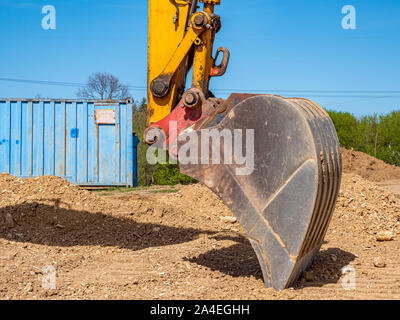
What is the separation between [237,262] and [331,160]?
1711 millimetres

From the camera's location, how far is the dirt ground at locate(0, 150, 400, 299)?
12.1ft

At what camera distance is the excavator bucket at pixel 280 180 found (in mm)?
3248

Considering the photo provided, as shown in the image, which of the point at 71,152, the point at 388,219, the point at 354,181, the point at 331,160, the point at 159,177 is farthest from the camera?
the point at 159,177

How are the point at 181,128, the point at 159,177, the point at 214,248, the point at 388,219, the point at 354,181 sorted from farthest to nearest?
the point at 159,177, the point at 354,181, the point at 388,219, the point at 214,248, the point at 181,128

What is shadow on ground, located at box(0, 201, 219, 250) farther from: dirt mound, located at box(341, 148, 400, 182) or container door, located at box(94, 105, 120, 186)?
dirt mound, located at box(341, 148, 400, 182)

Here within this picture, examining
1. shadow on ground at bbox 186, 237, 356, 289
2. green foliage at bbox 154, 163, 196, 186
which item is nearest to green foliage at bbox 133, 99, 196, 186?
green foliage at bbox 154, 163, 196, 186

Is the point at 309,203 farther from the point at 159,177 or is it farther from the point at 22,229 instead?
the point at 159,177

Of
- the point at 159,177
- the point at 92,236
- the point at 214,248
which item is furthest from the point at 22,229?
the point at 159,177

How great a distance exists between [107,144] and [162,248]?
806 centimetres

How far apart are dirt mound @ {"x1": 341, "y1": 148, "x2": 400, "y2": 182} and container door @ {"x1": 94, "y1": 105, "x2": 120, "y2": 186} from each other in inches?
368

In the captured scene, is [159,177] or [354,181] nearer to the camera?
[354,181]

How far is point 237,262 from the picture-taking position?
468 centimetres

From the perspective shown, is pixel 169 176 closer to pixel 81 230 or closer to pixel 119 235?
pixel 81 230

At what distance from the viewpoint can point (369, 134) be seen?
768 inches
